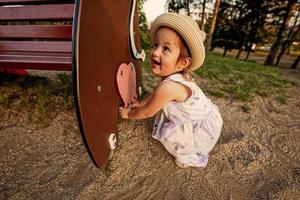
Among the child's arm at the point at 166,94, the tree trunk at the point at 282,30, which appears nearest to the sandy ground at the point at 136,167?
the child's arm at the point at 166,94

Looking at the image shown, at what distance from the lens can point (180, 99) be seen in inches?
66.4

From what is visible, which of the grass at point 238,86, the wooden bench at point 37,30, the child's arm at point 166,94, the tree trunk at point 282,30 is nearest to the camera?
the child's arm at point 166,94

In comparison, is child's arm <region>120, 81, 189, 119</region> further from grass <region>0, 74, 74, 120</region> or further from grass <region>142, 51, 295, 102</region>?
grass <region>142, 51, 295, 102</region>

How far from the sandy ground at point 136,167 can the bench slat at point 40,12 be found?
909 millimetres

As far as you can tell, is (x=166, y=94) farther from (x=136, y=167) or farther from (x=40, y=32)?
(x=40, y=32)

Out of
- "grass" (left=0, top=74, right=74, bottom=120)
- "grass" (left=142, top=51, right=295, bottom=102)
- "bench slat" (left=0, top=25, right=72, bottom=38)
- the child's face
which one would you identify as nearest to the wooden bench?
"bench slat" (left=0, top=25, right=72, bottom=38)

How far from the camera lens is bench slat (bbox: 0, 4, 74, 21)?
2.12 metres

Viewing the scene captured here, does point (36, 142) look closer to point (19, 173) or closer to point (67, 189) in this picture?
point (19, 173)

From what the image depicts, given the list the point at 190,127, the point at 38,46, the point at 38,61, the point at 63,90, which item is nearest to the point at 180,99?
the point at 190,127

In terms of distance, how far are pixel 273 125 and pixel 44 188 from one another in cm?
232

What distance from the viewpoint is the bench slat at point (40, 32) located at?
2.16 m

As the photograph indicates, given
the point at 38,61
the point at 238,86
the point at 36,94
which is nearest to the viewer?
the point at 38,61

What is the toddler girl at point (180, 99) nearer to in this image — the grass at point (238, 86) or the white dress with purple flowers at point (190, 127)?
the white dress with purple flowers at point (190, 127)

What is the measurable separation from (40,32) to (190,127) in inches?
62.1
